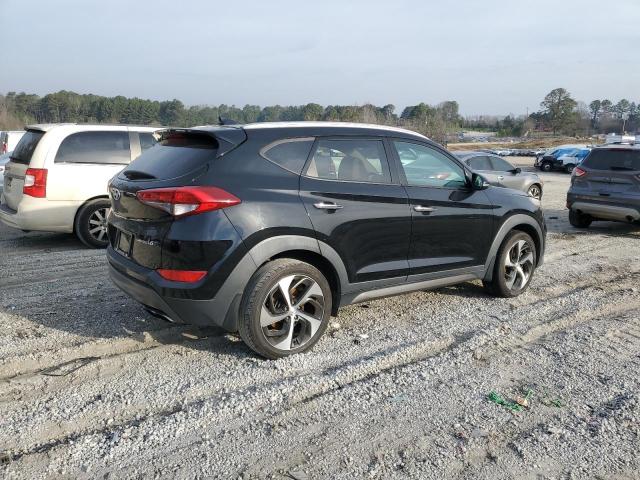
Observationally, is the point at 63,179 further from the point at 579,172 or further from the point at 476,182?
the point at 579,172

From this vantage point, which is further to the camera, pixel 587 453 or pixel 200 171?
pixel 200 171

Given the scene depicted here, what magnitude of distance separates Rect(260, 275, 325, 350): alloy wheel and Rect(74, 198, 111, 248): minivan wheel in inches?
184

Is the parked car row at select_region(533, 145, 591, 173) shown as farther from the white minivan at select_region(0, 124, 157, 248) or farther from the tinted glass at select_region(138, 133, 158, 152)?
the white minivan at select_region(0, 124, 157, 248)

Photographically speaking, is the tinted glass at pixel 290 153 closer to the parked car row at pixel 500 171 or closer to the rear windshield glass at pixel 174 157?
the rear windshield glass at pixel 174 157

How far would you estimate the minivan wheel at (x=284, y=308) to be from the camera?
371 centimetres

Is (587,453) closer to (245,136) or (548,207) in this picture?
(245,136)

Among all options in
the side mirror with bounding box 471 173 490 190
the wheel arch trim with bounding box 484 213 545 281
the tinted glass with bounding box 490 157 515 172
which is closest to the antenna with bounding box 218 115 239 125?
the side mirror with bounding box 471 173 490 190

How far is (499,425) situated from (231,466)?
1562 millimetres

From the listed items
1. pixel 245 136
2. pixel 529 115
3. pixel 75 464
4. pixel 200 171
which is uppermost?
pixel 529 115

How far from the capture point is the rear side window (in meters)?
7.48

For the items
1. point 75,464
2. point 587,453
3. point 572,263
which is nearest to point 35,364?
A: point 75,464

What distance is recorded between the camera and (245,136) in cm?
390

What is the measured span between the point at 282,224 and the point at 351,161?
920 mm

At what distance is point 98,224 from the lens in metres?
7.71
